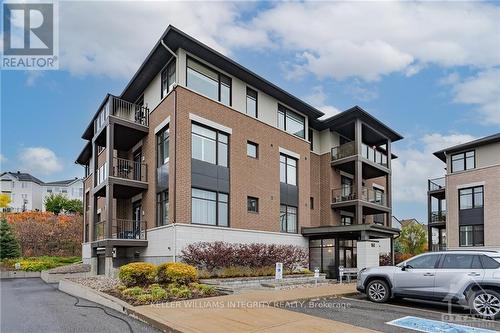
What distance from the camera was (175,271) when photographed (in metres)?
14.4

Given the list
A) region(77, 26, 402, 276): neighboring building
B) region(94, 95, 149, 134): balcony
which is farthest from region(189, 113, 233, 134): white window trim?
region(94, 95, 149, 134): balcony

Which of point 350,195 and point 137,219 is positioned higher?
point 350,195

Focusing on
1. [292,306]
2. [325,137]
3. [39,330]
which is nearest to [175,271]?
[292,306]

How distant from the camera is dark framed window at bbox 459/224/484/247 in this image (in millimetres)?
31094

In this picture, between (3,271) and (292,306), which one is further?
(3,271)

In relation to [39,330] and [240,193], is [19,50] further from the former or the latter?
[240,193]

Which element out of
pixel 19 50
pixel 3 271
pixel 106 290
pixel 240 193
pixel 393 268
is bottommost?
pixel 3 271

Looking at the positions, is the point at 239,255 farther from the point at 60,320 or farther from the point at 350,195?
the point at 350,195

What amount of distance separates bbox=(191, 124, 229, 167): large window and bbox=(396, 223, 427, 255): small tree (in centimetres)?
3535

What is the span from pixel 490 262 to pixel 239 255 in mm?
10407

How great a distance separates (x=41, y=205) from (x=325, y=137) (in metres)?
71.8

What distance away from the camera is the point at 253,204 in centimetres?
2177

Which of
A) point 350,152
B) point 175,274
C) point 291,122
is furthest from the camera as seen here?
point 350,152

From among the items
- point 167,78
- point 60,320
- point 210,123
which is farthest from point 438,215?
point 60,320
